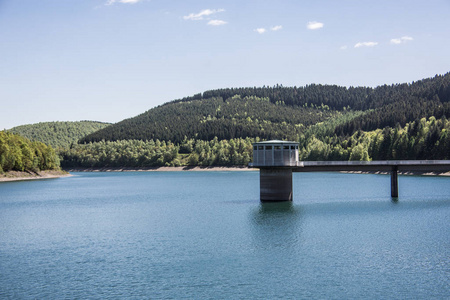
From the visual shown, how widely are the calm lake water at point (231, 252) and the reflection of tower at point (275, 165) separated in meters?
2.71

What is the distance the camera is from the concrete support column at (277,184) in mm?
75688

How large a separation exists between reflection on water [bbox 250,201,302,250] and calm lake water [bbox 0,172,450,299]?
138mm

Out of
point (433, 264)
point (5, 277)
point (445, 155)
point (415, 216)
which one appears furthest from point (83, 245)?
point (445, 155)

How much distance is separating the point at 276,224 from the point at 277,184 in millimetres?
17793


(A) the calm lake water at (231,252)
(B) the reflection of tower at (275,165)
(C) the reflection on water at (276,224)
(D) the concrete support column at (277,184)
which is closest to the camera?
(A) the calm lake water at (231,252)

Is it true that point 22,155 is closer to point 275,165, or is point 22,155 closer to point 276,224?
point 275,165

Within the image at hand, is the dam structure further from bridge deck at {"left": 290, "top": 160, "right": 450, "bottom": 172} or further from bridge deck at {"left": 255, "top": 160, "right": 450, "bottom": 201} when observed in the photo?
bridge deck at {"left": 290, "top": 160, "right": 450, "bottom": 172}

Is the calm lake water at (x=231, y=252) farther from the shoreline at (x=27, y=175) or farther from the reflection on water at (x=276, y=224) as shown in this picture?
the shoreline at (x=27, y=175)

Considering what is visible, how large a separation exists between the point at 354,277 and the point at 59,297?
2131cm

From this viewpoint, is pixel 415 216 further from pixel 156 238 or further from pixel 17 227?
pixel 17 227

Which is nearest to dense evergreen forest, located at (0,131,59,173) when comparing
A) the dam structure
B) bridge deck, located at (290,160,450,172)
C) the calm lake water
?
the calm lake water

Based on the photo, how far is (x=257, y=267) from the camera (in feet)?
128

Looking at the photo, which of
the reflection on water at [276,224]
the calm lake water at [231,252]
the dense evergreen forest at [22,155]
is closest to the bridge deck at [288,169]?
the reflection on water at [276,224]

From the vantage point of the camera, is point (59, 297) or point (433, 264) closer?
point (59, 297)
